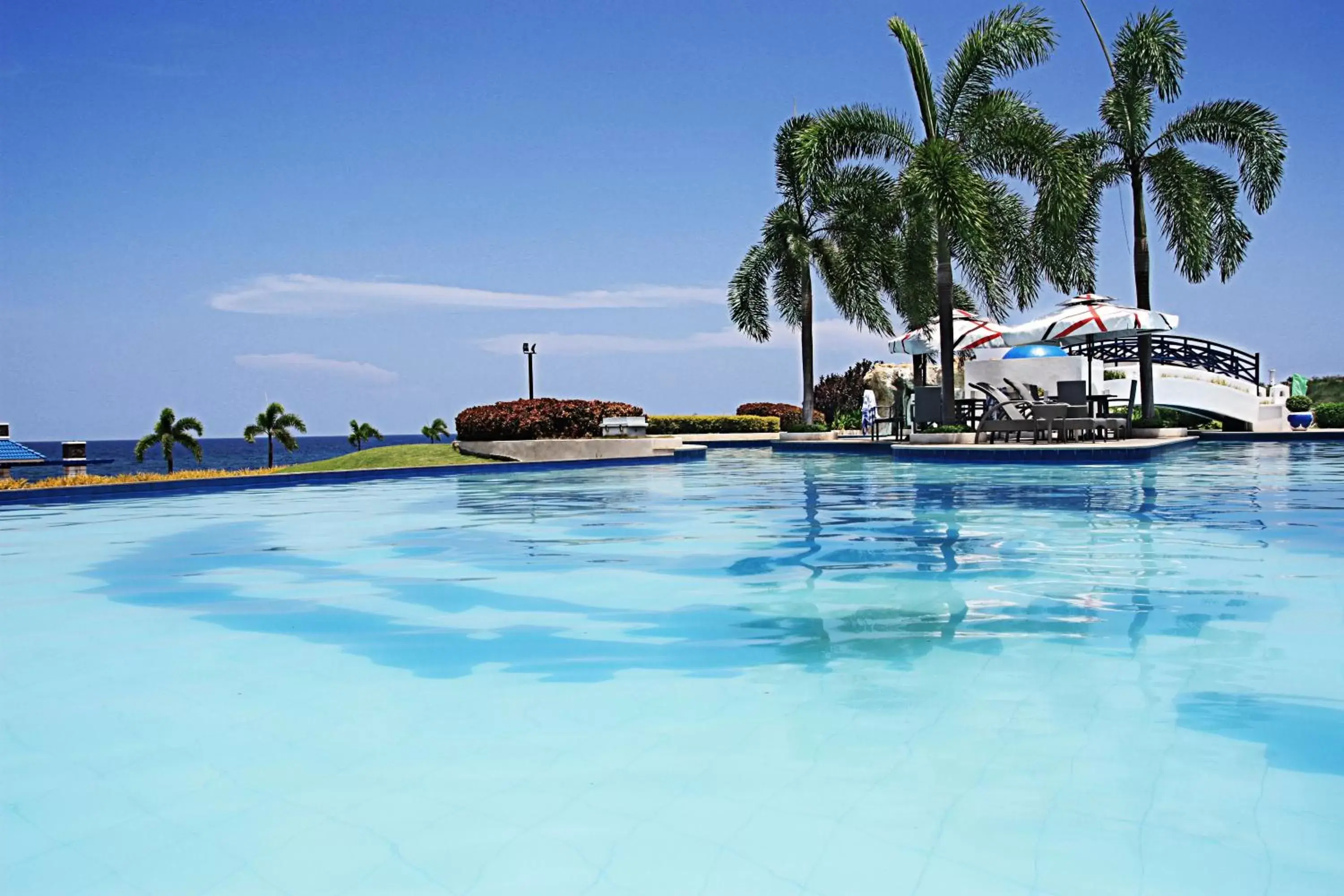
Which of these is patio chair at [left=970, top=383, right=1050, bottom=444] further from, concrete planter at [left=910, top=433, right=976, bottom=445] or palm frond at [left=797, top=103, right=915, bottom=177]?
palm frond at [left=797, top=103, right=915, bottom=177]

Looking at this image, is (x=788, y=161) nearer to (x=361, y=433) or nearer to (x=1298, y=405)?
(x=1298, y=405)

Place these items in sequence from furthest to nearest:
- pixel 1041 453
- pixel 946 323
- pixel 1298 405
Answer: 1. pixel 1298 405
2. pixel 946 323
3. pixel 1041 453

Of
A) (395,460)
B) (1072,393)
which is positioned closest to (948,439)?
(1072,393)

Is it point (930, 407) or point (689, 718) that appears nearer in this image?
point (689, 718)

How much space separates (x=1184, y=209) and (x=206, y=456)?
117m

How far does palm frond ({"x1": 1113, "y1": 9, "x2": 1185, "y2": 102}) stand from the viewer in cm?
2262

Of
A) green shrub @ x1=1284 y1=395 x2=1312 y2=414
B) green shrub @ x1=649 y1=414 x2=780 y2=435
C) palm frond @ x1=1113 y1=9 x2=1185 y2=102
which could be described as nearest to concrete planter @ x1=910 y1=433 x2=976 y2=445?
palm frond @ x1=1113 y1=9 x2=1185 y2=102

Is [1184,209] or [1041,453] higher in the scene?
[1184,209]

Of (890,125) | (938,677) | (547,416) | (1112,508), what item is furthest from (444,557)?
(890,125)

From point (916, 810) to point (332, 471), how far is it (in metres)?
17.0

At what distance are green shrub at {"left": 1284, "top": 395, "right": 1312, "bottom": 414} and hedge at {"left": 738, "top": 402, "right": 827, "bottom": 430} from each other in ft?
47.3

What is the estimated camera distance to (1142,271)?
75.6ft

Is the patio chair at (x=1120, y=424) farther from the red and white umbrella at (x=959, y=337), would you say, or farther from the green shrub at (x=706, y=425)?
the green shrub at (x=706, y=425)

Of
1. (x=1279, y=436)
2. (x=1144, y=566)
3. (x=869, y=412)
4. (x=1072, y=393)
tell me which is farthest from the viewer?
(x=1279, y=436)
